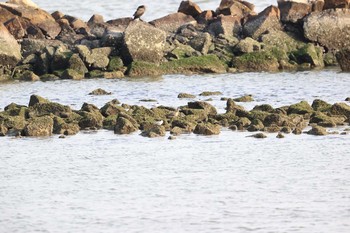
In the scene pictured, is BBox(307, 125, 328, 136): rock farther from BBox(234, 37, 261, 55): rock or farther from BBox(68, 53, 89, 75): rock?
BBox(234, 37, 261, 55): rock

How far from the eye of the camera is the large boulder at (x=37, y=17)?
45438 millimetres

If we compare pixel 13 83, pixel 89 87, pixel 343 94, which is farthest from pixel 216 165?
pixel 13 83

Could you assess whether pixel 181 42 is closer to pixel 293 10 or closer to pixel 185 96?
pixel 293 10

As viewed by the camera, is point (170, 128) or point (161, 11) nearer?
point (170, 128)

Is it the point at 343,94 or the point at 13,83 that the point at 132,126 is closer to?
the point at 343,94

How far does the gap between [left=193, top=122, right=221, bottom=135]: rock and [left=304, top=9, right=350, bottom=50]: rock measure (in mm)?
20235

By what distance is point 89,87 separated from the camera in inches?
1309

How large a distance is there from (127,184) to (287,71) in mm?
21936

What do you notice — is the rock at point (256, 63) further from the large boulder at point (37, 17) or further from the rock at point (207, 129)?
the rock at point (207, 129)

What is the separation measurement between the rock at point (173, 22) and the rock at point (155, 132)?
23561mm

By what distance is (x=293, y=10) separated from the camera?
4425 cm

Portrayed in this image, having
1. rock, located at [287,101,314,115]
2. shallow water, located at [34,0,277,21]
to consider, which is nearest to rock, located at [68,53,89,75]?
rock, located at [287,101,314,115]

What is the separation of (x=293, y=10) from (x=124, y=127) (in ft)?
76.1

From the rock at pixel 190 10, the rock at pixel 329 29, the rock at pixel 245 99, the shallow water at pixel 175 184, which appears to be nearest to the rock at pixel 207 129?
the shallow water at pixel 175 184
